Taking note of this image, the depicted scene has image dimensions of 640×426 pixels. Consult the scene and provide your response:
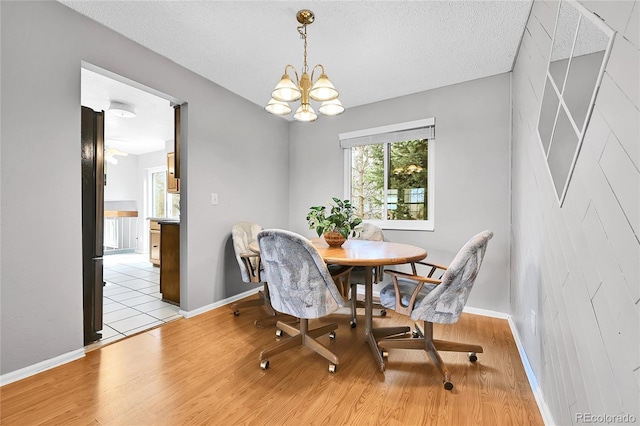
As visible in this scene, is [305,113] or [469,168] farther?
[469,168]

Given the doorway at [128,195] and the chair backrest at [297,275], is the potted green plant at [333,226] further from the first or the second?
the doorway at [128,195]

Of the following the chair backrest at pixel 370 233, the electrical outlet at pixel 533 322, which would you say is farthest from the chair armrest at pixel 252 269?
the electrical outlet at pixel 533 322

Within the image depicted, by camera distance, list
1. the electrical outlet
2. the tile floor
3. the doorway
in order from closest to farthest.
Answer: the electrical outlet
the tile floor
the doorway

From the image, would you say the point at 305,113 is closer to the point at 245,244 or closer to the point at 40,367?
the point at 245,244

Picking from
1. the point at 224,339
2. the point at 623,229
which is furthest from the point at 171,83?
the point at 623,229

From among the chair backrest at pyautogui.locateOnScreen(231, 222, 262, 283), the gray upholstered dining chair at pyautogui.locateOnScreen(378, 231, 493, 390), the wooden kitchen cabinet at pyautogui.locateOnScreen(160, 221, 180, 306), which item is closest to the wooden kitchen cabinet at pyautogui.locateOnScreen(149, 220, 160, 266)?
the wooden kitchen cabinet at pyautogui.locateOnScreen(160, 221, 180, 306)

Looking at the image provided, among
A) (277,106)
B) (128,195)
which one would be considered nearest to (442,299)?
(277,106)

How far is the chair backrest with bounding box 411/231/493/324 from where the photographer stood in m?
1.55

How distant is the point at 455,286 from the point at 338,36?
77.9 inches

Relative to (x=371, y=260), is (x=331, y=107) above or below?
above

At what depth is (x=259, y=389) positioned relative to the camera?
5.26ft

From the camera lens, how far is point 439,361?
174 cm

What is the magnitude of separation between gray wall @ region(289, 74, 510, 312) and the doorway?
2.59m

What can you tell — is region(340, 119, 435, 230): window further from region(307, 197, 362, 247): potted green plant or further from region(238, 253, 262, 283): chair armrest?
region(238, 253, 262, 283): chair armrest
